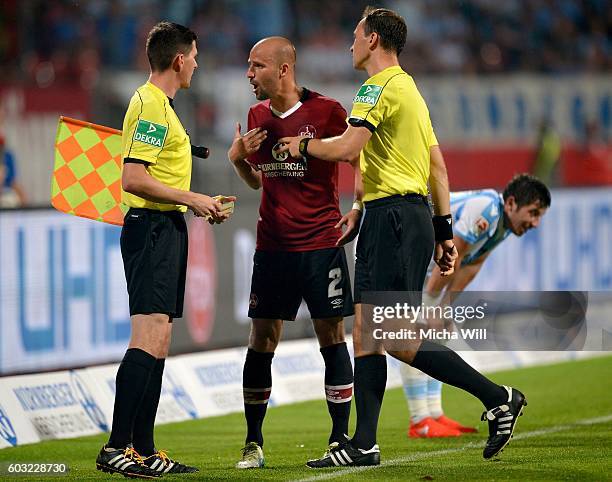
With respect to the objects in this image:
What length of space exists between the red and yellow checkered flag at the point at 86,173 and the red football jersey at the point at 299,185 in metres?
0.90

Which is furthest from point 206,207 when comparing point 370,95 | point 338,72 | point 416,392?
point 338,72

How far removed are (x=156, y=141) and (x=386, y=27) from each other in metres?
1.40

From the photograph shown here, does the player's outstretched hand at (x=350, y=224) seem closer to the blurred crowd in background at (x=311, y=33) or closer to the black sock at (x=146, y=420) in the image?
the black sock at (x=146, y=420)

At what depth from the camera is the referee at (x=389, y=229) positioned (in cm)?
685

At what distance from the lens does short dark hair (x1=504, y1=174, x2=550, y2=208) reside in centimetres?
874

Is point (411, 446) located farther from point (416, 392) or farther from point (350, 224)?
point (350, 224)

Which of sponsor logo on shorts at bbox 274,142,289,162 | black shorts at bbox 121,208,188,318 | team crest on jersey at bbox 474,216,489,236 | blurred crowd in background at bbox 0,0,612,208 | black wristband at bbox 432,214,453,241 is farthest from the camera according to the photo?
blurred crowd in background at bbox 0,0,612,208

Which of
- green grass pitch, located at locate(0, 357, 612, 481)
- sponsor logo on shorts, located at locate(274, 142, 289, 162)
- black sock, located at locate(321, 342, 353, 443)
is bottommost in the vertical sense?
green grass pitch, located at locate(0, 357, 612, 481)

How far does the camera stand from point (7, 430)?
27.2ft

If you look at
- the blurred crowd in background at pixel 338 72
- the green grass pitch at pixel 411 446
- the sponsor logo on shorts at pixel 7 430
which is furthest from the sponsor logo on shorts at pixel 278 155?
the blurred crowd in background at pixel 338 72

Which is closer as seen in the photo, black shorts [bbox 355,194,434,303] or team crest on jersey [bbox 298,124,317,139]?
black shorts [bbox 355,194,434,303]

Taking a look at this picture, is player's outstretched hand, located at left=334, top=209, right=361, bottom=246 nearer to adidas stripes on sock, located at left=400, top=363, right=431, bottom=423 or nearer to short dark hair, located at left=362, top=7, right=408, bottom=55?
short dark hair, located at left=362, top=7, right=408, bottom=55

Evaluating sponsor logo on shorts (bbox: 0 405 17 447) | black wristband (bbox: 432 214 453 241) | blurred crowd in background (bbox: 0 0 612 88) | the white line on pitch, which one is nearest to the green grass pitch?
the white line on pitch

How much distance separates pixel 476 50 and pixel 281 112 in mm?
15468
